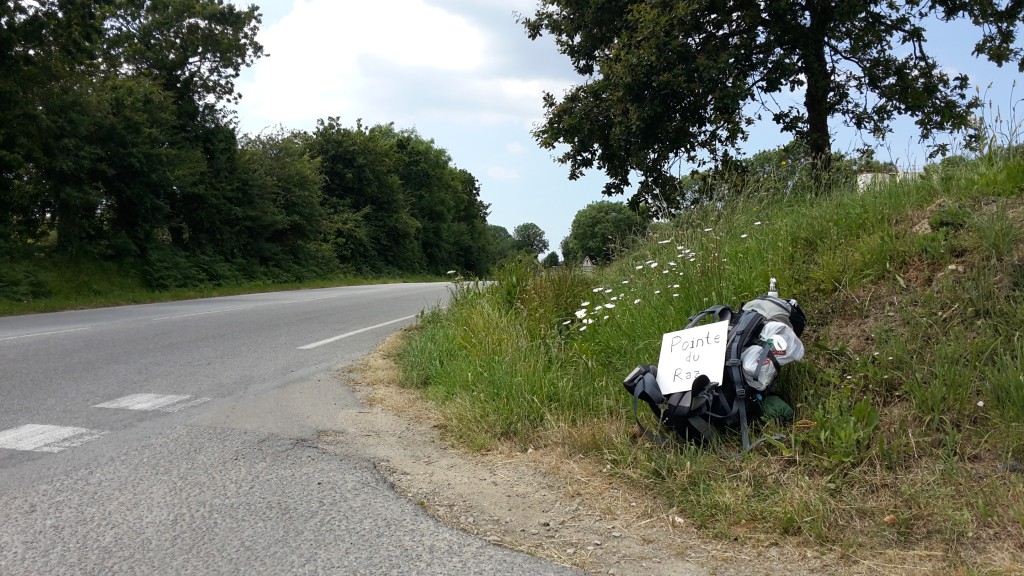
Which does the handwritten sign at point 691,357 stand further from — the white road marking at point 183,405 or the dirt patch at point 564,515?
the white road marking at point 183,405

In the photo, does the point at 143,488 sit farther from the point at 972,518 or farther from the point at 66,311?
the point at 66,311

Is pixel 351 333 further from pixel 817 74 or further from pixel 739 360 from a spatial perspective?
pixel 817 74

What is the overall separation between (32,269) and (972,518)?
19.8m

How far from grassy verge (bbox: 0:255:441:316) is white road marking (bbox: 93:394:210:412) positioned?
10652 mm

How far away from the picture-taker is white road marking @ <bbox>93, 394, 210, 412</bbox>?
565cm

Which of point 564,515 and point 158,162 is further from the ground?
point 158,162

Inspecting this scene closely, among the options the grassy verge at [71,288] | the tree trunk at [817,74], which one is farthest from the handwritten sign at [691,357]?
the grassy verge at [71,288]

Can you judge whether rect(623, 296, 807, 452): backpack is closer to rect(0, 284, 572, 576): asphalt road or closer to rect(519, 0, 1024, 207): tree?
rect(0, 284, 572, 576): asphalt road

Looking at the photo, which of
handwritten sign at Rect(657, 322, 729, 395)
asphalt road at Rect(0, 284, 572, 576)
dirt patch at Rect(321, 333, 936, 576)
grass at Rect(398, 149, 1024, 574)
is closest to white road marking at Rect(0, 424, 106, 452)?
asphalt road at Rect(0, 284, 572, 576)

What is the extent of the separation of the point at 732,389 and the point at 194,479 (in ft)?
10.2

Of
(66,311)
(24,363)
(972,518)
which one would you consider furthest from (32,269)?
(972,518)

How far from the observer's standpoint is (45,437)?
4750 mm

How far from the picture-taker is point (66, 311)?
1466 centimetres

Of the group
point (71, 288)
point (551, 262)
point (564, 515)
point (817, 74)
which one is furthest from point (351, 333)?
point (71, 288)
